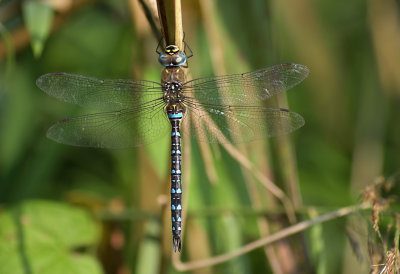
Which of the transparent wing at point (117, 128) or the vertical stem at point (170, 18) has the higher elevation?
the vertical stem at point (170, 18)

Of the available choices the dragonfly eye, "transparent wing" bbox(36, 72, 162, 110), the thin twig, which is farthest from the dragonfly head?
the thin twig

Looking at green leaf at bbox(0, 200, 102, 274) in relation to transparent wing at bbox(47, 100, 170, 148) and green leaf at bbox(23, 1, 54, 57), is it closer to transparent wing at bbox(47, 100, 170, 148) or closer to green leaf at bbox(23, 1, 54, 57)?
transparent wing at bbox(47, 100, 170, 148)

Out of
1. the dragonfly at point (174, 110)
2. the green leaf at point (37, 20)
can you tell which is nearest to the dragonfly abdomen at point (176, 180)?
the dragonfly at point (174, 110)

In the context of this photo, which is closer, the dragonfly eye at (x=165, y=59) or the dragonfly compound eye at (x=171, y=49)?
the dragonfly compound eye at (x=171, y=49)

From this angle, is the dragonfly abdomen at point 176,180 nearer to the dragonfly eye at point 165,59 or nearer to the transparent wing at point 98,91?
the transparent wing at point 98,91

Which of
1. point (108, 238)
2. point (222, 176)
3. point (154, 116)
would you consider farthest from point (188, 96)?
point (108, 238)

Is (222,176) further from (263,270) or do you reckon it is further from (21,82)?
(21,82)

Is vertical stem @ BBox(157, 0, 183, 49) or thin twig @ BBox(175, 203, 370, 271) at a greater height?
vertical stem @ BBox(157, 0, 183, 49)
